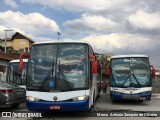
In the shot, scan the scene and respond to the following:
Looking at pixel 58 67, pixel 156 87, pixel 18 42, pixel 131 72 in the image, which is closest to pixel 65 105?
pixel 58 67

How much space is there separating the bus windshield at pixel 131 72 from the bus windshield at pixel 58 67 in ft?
24.7

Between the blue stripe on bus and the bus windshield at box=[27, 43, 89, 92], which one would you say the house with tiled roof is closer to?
the bus windshield at box=[27, 43, 89, 92]

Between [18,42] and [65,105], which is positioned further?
[18,42]

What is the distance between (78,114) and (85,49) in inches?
112

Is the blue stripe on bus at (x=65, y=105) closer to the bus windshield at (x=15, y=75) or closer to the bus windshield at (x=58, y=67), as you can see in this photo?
the bus windshield at (x=58, y=67)

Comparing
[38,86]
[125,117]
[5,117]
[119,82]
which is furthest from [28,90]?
[119,82]

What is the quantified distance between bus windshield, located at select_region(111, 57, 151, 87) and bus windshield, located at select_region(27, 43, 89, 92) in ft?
24.7

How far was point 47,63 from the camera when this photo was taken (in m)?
13.3

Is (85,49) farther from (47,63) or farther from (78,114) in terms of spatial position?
(78,114)

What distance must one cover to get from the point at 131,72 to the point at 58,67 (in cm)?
855

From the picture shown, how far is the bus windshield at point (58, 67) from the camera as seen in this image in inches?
510

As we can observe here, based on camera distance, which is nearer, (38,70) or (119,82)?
(38,70)

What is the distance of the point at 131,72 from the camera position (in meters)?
20.8

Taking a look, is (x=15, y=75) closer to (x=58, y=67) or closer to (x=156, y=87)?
(x=58, y=67)
